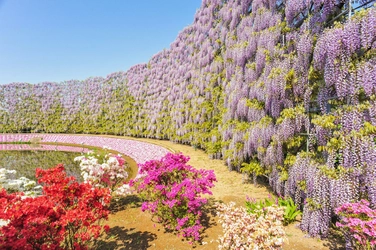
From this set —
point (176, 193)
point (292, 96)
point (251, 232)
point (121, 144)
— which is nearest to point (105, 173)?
point (176, 193)

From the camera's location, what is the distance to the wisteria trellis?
13.1ft

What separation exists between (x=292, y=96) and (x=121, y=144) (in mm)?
15831

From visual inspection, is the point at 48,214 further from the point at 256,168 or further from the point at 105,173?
the point at 256,168

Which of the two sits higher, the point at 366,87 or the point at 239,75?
the point at 239,75

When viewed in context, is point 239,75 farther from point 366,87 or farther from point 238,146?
point 366,87

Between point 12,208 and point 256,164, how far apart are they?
742 centimetres

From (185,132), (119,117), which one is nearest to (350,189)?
(185,132)

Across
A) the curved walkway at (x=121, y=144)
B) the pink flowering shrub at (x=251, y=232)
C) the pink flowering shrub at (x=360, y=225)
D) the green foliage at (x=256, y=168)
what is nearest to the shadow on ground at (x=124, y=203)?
the pink flowering shrub at (x=251, y=232)

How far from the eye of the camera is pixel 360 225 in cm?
317

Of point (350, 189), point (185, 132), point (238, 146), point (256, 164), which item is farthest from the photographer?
point (185, 132)

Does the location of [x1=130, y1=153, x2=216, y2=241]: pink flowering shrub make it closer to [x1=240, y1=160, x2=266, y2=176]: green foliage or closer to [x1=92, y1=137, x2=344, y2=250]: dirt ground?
[x1=92, y1=137, x2=344, y2=250]: dirt ground

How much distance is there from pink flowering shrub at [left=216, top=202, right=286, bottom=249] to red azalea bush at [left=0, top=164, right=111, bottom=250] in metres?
2.13

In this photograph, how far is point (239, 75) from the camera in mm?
9555

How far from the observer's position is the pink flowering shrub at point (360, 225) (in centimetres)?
301
